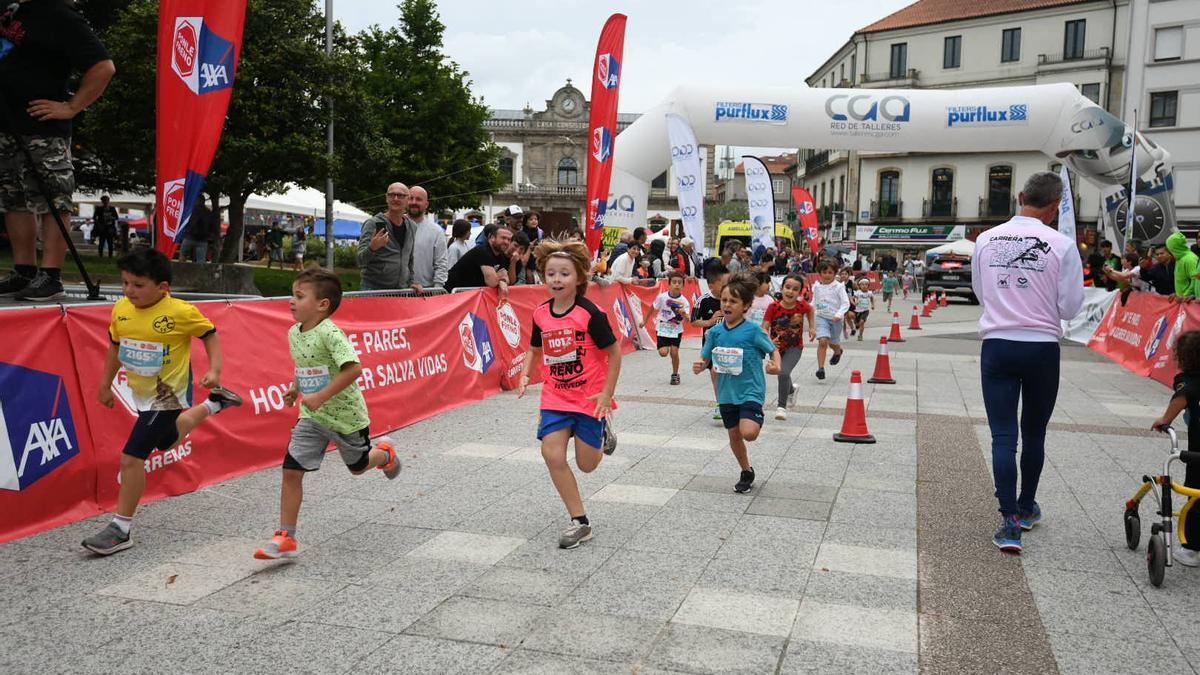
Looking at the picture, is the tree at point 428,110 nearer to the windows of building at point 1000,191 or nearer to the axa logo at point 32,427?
the windows of building at point 1000,191

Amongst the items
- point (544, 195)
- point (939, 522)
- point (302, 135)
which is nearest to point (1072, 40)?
point (544, 195)

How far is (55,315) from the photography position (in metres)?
5.31

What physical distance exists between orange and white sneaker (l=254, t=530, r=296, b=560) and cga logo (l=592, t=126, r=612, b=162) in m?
11.7

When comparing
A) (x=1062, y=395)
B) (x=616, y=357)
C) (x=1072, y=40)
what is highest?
(x=1072, y=40)

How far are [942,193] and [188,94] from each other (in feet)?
184

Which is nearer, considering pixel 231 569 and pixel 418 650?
pixel 418 650

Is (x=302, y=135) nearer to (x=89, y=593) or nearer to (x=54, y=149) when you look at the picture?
(x=54, y=149)

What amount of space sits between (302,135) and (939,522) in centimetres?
1986

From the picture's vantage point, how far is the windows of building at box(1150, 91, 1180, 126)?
47.8 m

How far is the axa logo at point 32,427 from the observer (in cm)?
490

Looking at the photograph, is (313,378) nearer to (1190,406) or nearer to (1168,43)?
(1190,406)

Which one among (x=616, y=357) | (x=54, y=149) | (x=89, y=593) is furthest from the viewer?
(x=54, y=149)

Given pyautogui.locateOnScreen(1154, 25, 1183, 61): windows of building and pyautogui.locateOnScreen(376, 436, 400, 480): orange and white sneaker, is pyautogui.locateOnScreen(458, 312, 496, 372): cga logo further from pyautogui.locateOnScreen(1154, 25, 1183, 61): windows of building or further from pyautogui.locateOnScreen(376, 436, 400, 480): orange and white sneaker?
pyautogui.locateOnScreen(1154, 25, 1183, 61): windows of building

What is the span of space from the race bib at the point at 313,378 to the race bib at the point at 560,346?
1153 millimetres
